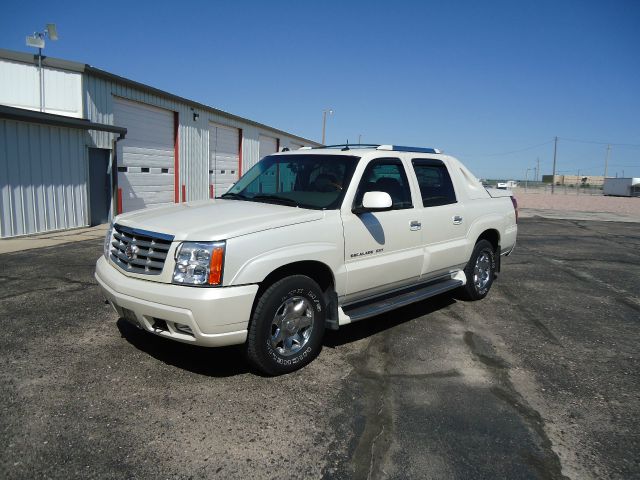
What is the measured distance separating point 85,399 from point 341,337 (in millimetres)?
2372

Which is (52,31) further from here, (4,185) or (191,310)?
(191,310)

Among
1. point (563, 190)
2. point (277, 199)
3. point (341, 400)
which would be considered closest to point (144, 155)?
point (277, 199)

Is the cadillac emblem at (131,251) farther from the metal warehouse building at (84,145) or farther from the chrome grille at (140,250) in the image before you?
the metal warehouse building at (84,145)

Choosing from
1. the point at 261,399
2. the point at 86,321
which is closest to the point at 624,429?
the point at 261,399

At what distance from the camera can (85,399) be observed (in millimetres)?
3367

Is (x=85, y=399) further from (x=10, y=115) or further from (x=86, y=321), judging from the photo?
(x=10, y=115)

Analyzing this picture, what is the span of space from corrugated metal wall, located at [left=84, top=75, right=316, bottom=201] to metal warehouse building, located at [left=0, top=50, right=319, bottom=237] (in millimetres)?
35

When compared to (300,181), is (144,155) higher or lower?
higher

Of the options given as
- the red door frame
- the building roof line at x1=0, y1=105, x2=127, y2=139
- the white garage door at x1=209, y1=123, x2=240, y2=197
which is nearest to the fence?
the white garage door at x1=209, y1=123, x2=240, y2=197

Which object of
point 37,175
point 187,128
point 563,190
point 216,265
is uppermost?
point 187,128

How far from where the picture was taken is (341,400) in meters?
3.47

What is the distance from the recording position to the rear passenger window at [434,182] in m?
5.17

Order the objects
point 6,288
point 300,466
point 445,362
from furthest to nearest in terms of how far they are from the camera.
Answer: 1. point 6,288
2. point 445,362
3. point 300,466

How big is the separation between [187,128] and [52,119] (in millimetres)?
6796
